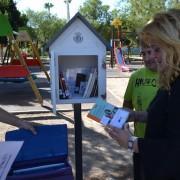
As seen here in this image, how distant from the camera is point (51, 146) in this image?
2604 millimetres

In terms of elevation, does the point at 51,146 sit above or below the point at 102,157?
above

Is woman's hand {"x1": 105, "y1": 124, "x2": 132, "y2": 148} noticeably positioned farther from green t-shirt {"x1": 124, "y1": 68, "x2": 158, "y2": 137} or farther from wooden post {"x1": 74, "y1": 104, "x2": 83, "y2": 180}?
wooden post {"x1": 74, "y1": 104, "x2": 83, "y2": 180}

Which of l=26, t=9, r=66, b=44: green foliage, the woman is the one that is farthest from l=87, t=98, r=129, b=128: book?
l=26, t=9, r=66, b=44: green foliage

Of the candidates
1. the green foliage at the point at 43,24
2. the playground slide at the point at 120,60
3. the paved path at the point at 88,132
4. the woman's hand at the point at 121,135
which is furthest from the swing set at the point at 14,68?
the green foliage at the point at 43,24

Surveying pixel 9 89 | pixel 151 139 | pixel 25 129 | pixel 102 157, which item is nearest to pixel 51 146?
pixel 25 129

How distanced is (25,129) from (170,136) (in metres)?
1.02

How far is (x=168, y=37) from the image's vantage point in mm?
1859

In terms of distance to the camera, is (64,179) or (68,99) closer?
(64,179)

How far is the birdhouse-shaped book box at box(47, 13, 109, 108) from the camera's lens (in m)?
3.62

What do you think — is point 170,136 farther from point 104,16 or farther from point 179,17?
point 104,16

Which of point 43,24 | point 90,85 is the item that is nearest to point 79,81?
point 90,85

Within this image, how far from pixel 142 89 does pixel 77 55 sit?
673mm

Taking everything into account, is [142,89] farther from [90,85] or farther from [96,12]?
[96,12]

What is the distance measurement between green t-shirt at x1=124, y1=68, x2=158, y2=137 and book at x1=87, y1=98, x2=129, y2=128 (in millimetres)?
811
